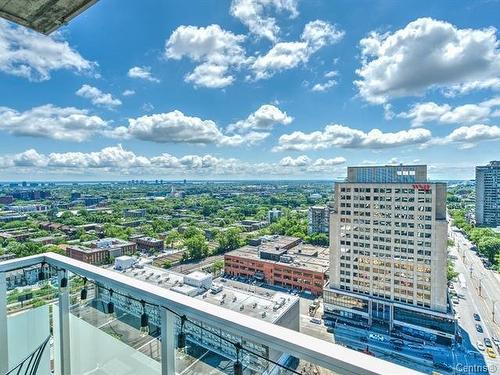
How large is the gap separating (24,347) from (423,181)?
39.9ft

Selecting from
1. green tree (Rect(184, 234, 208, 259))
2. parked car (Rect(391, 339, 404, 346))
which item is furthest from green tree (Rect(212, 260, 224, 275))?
parked car (Rect(391, 339, 404, 346))

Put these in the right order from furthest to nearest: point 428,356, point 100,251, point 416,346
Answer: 1. point 100,251
2. point 416,346
3. point 428,356

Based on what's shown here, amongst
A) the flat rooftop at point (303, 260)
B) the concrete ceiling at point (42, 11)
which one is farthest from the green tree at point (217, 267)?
the concrete ceiling at point (42, 11)

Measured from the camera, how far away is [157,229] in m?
27.6

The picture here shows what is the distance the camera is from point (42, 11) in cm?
88

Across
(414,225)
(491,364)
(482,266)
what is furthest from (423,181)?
(482,266)

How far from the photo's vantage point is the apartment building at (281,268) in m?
14.5

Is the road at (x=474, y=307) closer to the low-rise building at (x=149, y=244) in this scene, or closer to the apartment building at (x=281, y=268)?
the apartment building at (x=281, y=268)

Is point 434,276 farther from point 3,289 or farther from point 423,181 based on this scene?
point 3,289

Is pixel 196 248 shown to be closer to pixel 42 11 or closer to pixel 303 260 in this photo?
pixel 303 260

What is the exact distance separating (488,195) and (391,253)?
25107 mm

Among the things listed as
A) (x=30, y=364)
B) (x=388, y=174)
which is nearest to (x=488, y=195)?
(x=388, y=174)

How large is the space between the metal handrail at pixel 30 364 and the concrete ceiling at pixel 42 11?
1372 mm

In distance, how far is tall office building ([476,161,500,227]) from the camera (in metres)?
29.2
